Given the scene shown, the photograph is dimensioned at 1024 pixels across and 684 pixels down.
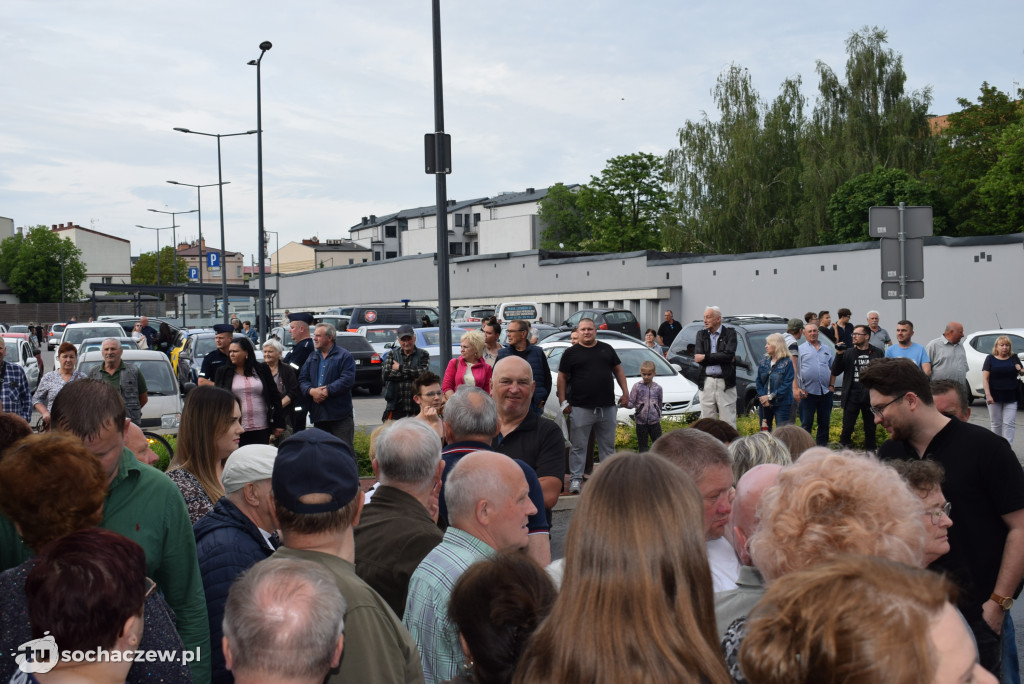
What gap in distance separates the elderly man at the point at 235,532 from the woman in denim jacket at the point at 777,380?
9.77 metres

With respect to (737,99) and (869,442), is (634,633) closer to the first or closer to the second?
(869,442)

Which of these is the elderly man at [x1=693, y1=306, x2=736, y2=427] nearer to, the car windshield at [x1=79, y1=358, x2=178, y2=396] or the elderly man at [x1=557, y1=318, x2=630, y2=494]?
the elderly man at [x1=557, y1=318, x2=630, y2=494]

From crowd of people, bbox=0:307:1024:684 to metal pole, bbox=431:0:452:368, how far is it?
6.52 metres

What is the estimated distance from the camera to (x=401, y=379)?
1027cm

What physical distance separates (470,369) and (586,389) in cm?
159

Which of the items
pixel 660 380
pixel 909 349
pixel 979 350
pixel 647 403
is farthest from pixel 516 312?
pixel 909 349

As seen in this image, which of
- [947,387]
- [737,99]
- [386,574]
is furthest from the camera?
[737,99]

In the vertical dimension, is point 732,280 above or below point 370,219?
below

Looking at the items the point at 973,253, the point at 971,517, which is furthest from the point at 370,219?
the point at 971,517

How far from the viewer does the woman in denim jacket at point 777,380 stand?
12.5 meters

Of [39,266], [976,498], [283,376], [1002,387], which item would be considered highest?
[39,266]

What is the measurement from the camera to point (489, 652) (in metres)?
2.40

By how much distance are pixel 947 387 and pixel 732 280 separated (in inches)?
1376

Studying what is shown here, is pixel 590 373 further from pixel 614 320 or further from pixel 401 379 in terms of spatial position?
pixel 614 320
